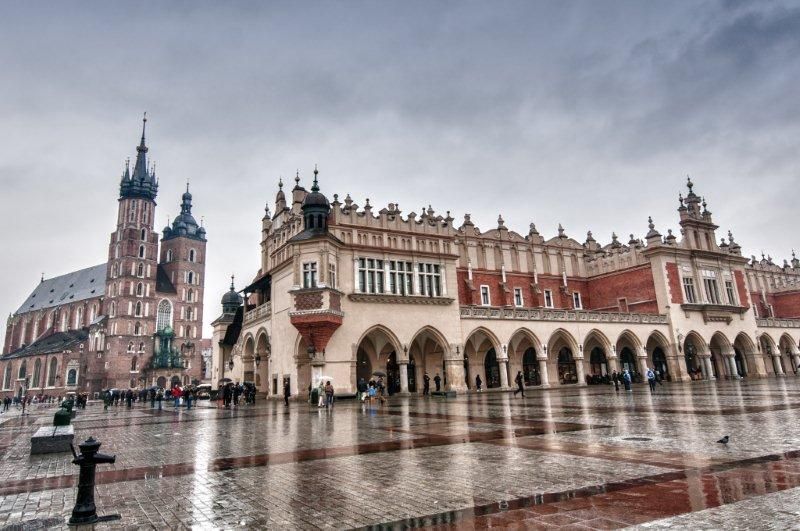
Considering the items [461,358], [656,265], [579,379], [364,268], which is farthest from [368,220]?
[656,265]

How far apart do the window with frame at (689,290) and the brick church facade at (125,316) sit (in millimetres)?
86140

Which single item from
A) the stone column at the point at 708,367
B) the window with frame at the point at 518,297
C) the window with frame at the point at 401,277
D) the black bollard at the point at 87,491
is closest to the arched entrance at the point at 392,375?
the window with frame at the point at 401,277

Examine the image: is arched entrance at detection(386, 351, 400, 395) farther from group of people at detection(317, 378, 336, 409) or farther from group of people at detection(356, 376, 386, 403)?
group of people at detection(317, 378, 336, 409)

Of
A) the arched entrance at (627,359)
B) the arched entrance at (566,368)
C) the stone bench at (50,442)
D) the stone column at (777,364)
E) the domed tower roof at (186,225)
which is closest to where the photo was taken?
the stone bench at (50,442)

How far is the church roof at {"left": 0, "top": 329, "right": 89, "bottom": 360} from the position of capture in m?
92.1

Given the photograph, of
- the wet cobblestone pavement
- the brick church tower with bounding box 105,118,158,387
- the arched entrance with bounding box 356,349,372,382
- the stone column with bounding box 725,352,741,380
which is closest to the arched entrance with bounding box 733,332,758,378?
the stone column with bounding box 725,352,741,380

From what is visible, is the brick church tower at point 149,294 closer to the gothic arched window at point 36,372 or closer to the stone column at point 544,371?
the gothic arched window at point 36,372

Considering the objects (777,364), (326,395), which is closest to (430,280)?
(326,395)

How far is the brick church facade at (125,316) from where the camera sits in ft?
298

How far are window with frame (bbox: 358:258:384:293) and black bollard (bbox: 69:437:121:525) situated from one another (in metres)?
27.7

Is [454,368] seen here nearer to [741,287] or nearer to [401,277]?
[401,277]

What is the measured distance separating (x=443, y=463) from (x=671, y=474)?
11.5 ft

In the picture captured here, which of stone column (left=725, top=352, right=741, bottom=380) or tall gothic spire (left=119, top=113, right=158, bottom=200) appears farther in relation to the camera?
tall gothic spire (left=119, top=113, right=158, bottom=200)

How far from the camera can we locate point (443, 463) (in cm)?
865
